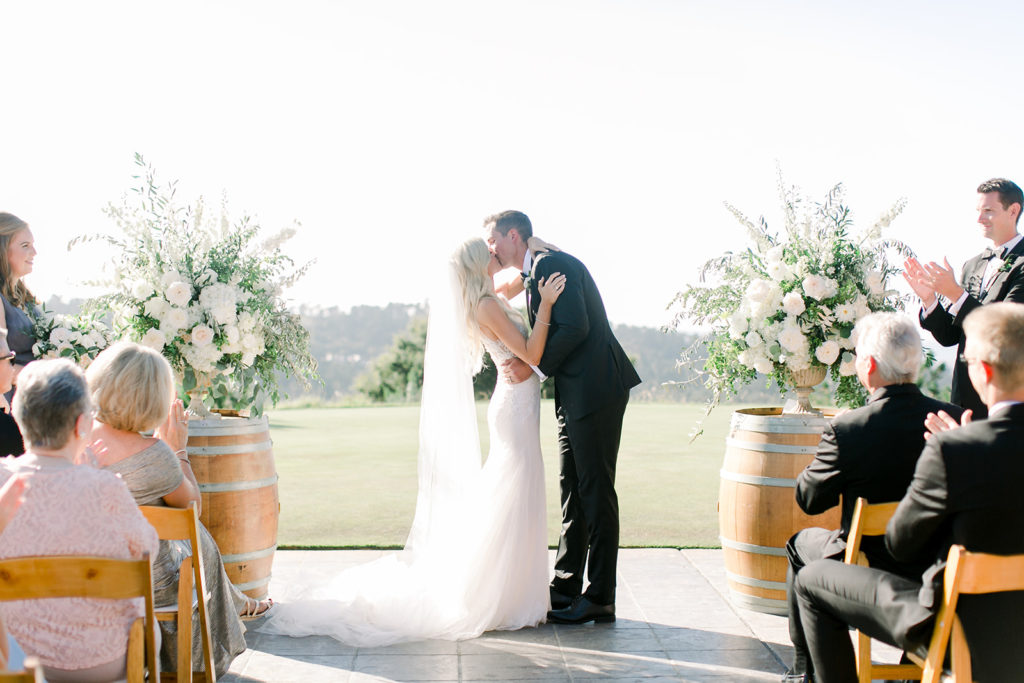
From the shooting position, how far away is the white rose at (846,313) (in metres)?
4.86

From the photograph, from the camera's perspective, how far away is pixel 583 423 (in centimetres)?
489

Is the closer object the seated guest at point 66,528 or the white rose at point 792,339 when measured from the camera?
the seated guest at point 66,528

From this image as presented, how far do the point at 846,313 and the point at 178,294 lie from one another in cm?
358

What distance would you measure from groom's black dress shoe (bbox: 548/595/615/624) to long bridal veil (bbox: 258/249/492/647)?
0.43m

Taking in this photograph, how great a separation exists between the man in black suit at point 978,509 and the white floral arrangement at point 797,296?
2178 mm

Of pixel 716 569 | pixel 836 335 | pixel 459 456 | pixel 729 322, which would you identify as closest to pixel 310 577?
pixel 459 456

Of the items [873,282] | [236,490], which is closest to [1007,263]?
[873,282]

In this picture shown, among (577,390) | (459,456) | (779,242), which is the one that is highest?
(779,242)

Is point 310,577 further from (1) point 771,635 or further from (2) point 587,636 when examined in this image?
(1) point 771,635

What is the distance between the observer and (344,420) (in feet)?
58.2

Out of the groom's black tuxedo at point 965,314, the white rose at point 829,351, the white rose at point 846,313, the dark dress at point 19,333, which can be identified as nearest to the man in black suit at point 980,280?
the groom's black tuxedo at point 965,314

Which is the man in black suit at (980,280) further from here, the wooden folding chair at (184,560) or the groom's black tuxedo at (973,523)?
the wooden folding chair at (184,560)

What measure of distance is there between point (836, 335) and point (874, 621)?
2337 millimetres

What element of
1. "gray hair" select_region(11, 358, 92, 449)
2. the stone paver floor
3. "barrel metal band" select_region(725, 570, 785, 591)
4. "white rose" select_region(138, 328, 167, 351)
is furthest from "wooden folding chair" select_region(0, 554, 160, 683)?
"barrel metal band" select_region(725, 570, 785, 591)
